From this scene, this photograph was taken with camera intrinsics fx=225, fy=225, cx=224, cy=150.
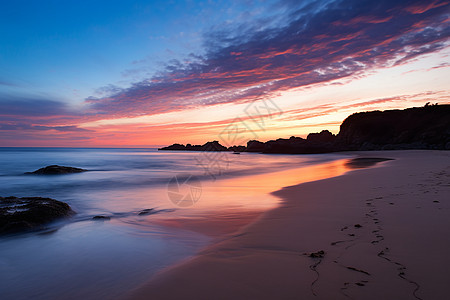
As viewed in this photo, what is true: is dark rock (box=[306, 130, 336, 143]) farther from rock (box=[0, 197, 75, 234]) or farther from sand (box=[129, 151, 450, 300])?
rock (box=[0, 197, 75, 234])

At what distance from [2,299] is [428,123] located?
5792cm

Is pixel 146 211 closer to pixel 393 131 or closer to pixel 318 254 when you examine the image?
pixel 318 254

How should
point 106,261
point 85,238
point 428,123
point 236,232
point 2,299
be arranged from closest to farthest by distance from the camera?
point 2,299, point 106,261, point 236,232, point 85,238, point 428,123

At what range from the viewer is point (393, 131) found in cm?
4788

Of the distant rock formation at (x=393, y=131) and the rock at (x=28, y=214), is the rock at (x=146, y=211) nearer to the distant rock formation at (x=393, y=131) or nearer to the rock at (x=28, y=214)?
the rock at (x=28, y=214)

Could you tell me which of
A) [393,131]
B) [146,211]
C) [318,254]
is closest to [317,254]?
[318,254]

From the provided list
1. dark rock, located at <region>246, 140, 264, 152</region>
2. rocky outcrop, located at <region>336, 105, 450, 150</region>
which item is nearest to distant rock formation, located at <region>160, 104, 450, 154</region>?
rocky outcrop, located at <region>336, 105, 450, 150</region>

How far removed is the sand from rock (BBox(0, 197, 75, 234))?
379 centimetres

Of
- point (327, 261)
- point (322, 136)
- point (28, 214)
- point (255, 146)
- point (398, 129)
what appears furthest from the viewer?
point (255, 146)

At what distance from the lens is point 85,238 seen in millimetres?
4168

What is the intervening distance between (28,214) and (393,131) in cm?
5908

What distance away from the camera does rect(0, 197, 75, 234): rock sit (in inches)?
175

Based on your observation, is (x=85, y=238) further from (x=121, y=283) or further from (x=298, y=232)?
(x=298, y=232)

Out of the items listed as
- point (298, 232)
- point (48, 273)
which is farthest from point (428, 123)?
point (48, 273)
